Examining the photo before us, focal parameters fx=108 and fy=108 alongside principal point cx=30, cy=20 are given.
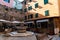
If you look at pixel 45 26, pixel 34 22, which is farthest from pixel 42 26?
pixel 34 22

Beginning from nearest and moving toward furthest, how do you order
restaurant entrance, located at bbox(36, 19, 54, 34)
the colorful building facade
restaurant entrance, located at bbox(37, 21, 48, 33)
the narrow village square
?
the narrow village square
the colorful building facade
restaurant entrance, located at bbox(36, 19, 54, 34)
restaurant entrance, located at bbox(37, 21, 48, 33)

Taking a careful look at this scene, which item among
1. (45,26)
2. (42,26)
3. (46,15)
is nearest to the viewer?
(45,26)

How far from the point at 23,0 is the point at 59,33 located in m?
8.16

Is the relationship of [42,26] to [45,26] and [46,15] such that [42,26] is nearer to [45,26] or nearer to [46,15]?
[45,26]

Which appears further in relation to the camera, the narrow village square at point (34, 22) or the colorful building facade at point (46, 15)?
the colorful building facade at point (46, 15)

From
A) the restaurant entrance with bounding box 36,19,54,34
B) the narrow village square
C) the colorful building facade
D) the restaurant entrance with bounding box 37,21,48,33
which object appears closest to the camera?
the narrow village square

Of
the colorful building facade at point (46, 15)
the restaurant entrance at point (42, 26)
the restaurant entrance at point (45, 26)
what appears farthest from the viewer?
the restaurant entrance at point (42, 26)

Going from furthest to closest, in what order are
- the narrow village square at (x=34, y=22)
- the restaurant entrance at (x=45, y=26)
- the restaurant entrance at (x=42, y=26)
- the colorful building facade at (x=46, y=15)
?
1. the restaurant entrance at (x=42, y=26)
2. the restaurant entrance at (x=45, y=26)
3. the colorful building facade at (x=46, y=15)
4. the narrow village square at (x=34, y=22)

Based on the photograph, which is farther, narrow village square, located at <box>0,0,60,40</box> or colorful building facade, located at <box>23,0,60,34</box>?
colorful building facade, located at <box>23,0,60,34</box>

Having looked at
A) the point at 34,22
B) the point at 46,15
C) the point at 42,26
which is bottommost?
the point at 42,26

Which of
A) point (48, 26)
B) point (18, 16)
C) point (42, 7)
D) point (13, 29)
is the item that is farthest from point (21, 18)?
point (48, 26)

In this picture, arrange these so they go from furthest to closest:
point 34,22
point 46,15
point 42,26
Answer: point 34,22, point 42,26, point 46,15

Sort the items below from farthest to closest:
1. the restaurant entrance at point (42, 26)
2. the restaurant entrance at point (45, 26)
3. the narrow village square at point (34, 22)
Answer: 1. the restaurant entrance at point (42, 26)
2. the restaurant entrance at point (45, 26)
3. the narrow village square at point (34, 22)

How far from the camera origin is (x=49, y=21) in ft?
29.8
